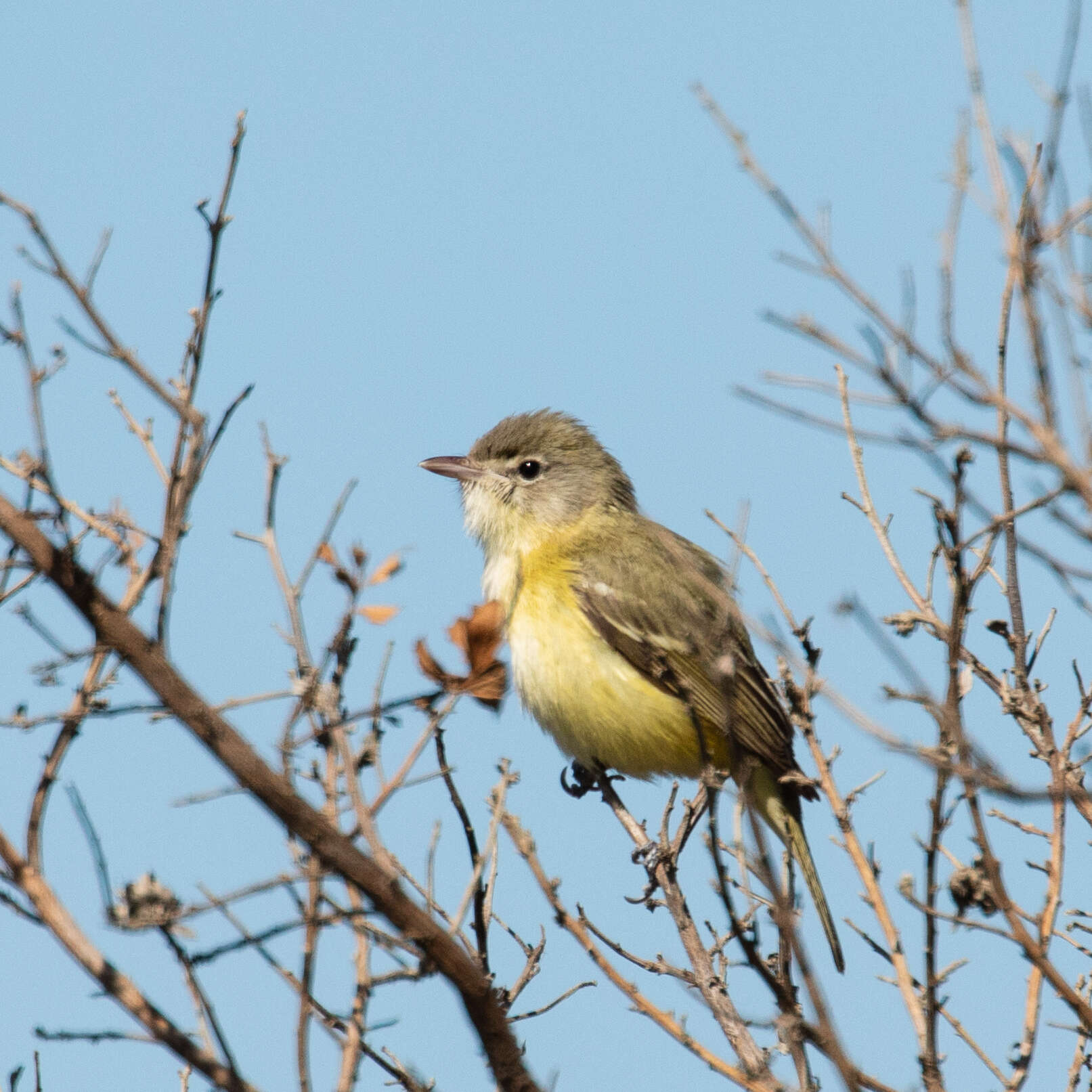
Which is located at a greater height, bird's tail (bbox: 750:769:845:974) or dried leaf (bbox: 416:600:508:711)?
bird's tail (bbox: 750:769:845:974)

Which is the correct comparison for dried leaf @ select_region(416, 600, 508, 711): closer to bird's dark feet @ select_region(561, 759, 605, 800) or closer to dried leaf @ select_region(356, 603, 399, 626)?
dried leaf @ select_region(356, 603, 399, 626)

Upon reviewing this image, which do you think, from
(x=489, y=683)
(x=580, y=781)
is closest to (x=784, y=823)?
(x=580, y=781)

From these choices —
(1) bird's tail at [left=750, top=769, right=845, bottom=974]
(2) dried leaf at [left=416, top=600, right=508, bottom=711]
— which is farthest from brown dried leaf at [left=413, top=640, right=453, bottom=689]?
(1) bird's tail at [left=750, top=769, right=845, bottom=974]

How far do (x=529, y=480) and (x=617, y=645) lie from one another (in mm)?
1336

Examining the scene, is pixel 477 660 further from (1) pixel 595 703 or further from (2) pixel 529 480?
(2) pixel 529 480

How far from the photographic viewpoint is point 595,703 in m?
5.87

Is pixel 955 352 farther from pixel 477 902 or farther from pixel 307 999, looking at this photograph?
pixel 307 999

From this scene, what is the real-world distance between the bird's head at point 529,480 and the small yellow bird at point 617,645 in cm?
1

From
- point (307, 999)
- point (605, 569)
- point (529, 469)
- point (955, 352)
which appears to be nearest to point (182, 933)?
point (307, 999)

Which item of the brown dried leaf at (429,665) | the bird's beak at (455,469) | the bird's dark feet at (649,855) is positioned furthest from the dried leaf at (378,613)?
the bird's beak at (455,469)

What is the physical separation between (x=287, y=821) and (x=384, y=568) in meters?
0.57

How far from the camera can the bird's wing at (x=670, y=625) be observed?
5.91m

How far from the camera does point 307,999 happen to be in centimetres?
214

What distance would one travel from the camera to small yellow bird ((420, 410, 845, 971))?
584 centimetres
